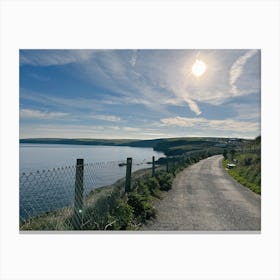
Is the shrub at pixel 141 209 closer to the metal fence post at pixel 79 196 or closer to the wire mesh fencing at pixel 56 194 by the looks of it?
the wire mesh fencing at pixel 56 194

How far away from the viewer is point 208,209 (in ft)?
17.2

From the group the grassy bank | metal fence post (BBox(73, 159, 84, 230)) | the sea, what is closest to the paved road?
the grassy bank

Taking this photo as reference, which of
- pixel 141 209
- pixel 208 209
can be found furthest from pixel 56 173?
pixel 208 209

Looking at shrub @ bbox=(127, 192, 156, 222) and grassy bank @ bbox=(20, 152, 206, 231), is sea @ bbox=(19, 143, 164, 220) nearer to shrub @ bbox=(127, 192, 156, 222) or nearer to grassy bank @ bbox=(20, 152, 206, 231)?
grassy bank @ bbox=(20, 152, 206, 231)

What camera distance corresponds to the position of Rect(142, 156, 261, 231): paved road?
4355 mm
